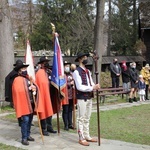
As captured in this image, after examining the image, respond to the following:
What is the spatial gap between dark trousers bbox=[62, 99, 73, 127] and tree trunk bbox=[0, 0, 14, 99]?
500cm

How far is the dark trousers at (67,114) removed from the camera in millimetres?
9047

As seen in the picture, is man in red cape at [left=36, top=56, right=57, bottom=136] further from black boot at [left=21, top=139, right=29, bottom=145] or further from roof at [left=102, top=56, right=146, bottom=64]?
roof at [left=102, top=56, right=146, bottom=64]

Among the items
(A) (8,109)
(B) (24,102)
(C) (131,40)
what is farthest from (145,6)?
(B) (24,102)

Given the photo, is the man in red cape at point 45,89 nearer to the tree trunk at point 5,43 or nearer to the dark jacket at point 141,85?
the tree trunk at point 5,43

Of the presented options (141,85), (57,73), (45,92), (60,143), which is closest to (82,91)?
(57,73)

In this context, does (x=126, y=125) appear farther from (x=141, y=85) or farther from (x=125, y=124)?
(x=141, y=85)

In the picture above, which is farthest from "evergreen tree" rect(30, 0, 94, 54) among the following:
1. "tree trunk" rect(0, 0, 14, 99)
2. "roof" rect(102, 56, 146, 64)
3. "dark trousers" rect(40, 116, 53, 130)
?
"dark trousers" rect(40, 116, 53, 130)

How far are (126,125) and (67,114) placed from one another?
183 cm

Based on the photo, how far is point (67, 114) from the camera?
9102 mm

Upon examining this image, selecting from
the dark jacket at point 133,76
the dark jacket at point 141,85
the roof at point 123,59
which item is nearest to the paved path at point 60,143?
the dark jacket at point 133,76

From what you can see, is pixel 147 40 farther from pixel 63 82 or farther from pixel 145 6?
pixel 63 82

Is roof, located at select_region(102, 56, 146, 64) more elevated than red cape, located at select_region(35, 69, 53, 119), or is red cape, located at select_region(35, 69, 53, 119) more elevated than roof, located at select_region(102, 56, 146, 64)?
roof, located at select_region(102, 56, 146, 64)

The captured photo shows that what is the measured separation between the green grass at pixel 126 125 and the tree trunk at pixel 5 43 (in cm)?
417

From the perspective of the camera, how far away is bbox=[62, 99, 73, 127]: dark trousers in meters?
9.05
